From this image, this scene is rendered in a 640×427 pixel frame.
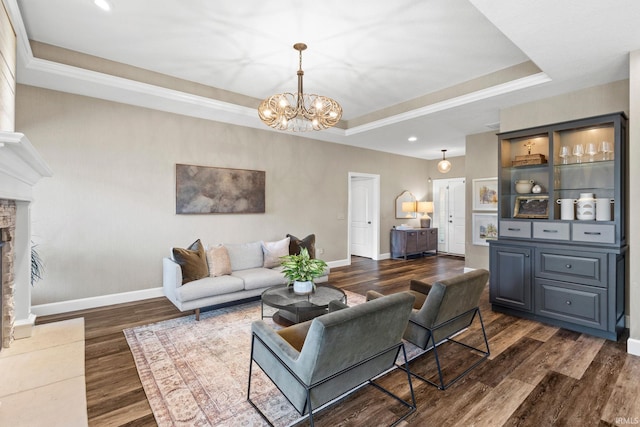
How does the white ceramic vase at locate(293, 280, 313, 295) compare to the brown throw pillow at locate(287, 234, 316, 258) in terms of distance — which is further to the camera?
the brown throw pillow at locate(287, 234, 316, 258)

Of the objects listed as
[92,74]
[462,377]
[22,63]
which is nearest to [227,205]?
[92,74]

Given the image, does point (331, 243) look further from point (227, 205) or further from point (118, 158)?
point (118, 158)

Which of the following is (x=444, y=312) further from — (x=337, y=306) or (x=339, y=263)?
(x=339, y=263)

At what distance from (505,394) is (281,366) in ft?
5.32

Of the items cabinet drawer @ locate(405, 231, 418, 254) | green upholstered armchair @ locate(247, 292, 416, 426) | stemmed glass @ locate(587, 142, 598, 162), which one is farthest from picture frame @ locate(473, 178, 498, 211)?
green upholstered armchair @ locate(247, 292, 416, 426)

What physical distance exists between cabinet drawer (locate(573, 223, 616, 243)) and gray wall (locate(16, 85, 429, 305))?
412 cm

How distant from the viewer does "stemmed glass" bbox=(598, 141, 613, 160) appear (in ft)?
10.7

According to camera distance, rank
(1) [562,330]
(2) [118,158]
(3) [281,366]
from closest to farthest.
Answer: (3) [281,366], (1) [562,330], (2) [118,158]

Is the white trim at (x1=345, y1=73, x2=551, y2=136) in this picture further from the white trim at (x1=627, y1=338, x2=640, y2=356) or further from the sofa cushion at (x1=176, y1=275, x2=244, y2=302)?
the sofa cushion at (x1=176, y1=275, x2=244, y2=302)

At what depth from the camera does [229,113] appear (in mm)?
4500

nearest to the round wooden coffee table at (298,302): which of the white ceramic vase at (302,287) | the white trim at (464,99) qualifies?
the white ceramic vase at (302,287)

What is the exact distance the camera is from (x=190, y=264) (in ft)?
12.3

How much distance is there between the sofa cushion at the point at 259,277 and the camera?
395 cm

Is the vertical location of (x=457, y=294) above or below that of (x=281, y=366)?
above
